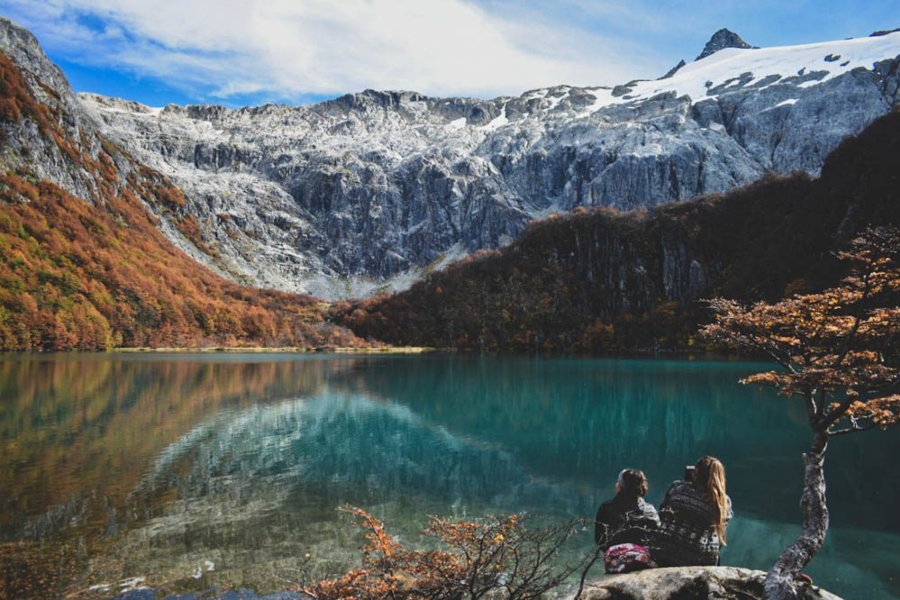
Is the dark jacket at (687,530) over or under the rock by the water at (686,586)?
over

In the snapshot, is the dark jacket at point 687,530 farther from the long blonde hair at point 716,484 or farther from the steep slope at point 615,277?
the steep slope at point 615,277

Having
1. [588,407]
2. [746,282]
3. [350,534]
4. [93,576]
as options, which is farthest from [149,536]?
[746,282]

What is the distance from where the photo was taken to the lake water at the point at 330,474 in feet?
35.5

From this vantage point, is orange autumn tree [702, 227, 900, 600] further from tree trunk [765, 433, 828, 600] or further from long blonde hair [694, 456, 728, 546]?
long blonde hair [694, 456, 728, 546]

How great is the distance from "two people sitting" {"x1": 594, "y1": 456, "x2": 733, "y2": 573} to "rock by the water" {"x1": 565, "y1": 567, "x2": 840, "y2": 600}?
0.55 metres

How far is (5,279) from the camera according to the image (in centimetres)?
9400

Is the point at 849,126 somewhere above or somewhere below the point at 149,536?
above

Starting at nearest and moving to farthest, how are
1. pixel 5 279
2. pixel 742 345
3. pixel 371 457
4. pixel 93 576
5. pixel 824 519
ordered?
pixel 824 519 < pixel 93 576 < pixel 742 345 < pixel 371 457 < pixel 5 279

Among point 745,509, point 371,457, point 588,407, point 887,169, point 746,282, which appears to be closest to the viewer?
point 745,509

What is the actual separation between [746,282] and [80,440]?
127m

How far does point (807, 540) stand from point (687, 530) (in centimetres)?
159

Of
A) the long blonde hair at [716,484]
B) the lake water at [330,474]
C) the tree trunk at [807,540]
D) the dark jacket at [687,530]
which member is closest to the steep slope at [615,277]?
the lake water at [330,474]

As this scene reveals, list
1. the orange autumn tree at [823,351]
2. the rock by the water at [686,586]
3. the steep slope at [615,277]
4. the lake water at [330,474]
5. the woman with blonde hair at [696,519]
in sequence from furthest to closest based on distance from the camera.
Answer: the steep slope at [615,277] < the lake water at [330,474] < the woman with blonde hair at [696,519] < the orange autumn tree at [823,351] < the rock by the water at [686,586]

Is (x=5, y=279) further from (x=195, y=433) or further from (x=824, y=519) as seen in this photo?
(x=824, y=519)
